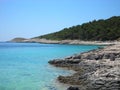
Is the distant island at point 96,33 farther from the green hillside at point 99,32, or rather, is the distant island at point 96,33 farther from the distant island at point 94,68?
the distant island at point 94,68

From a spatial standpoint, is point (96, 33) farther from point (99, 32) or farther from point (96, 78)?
point (96, 78)

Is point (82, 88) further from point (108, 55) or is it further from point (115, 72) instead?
point (108, 55)

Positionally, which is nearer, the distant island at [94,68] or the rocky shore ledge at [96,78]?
the rocky shore ledge at [96,78]

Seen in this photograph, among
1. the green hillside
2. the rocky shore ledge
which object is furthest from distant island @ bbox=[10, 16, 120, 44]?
the rocky shore ledge

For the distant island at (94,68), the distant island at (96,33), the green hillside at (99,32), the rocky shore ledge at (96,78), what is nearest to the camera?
the rocky shore ledge at (96,78)

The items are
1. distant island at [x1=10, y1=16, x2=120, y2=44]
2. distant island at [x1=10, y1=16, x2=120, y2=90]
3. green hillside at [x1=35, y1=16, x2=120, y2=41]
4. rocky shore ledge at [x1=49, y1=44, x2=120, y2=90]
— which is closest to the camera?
rocky shore ledge at [x1=49, y1=44, x2=120, y2=90]

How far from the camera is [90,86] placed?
2314 centimetres

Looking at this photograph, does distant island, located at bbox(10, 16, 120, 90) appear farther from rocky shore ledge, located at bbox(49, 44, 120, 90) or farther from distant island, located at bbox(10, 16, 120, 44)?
distant island, located at bbox(10, 16, 120, 44)

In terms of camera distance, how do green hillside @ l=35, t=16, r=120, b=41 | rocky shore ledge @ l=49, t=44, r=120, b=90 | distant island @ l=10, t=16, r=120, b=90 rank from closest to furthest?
rocky shore ledge @ l=49, t=44, r=120, b=90, distant island @ l=10, t=16, r=120, b=90, green hillside @ l=35, t=16, r=120, b=41

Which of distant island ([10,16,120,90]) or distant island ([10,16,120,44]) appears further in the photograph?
distant island ([10,16,120,44])

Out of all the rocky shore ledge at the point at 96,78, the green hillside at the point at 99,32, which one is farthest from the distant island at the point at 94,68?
the green hillside at the point at 99,32

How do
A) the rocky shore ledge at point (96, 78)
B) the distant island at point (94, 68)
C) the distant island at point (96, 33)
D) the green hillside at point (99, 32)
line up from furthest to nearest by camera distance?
the green hillside at point (99, 32) → the distant island at point (96, 33) → the distant island at point (94, 68) → the rocky shore ledge at point (96, 78)

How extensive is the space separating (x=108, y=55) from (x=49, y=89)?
17813 mm

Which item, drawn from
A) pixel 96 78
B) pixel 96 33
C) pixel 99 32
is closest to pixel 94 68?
pixel 96 78
